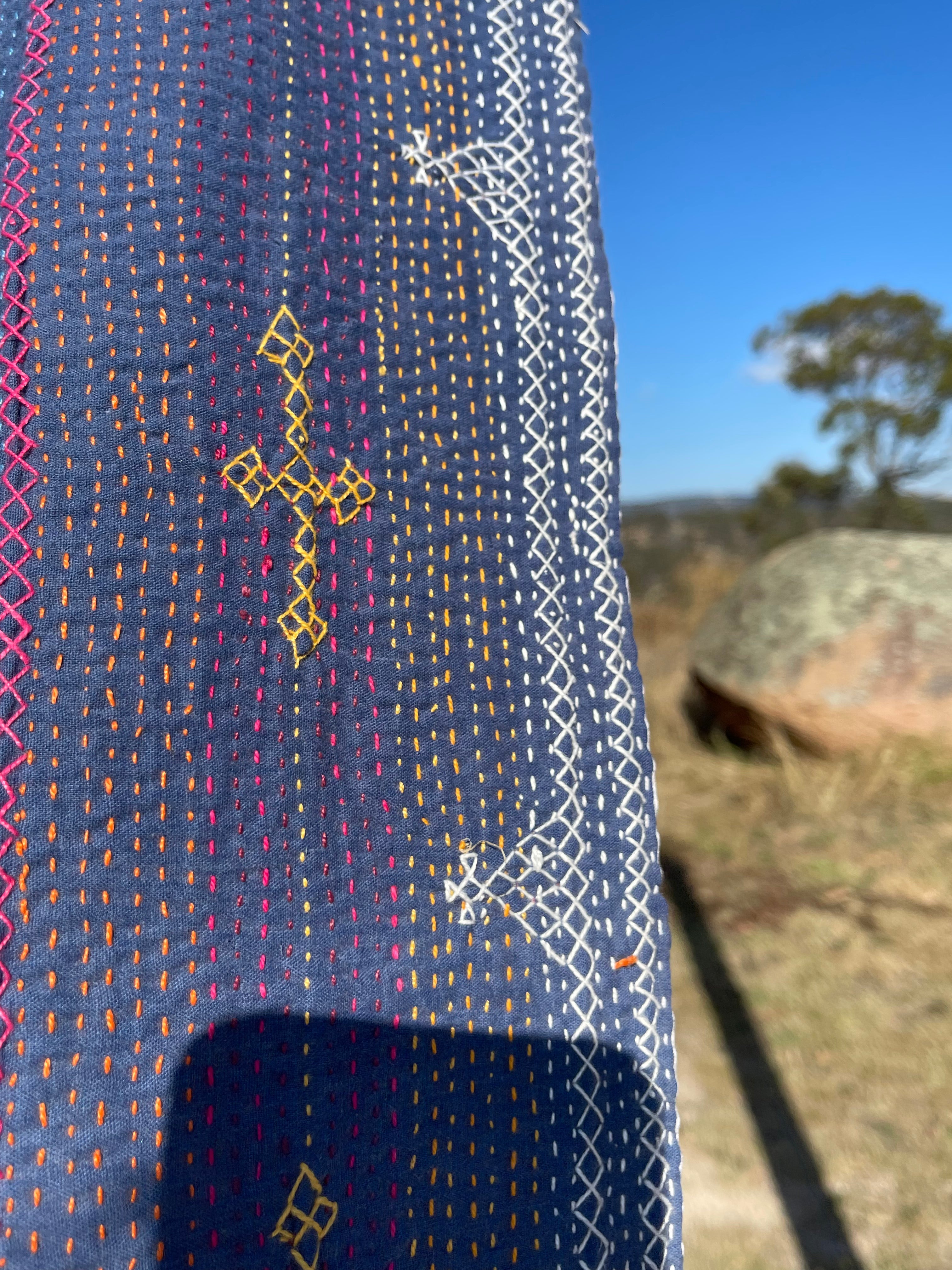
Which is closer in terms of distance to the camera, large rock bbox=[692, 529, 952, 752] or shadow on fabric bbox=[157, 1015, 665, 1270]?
shadow on fabric bbox=[157, 1015, 665, 1270]

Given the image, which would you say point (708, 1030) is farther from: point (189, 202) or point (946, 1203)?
point (189, 202)

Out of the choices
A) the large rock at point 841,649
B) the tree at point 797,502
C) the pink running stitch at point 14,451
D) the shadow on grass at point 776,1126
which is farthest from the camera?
the tree at point 797,502

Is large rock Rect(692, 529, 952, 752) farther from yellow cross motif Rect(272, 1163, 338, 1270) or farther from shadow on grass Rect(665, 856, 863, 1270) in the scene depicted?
yellow cross motif Rect(272, 1163, 338, 1270)

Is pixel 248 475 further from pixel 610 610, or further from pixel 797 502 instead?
pixel 797 502

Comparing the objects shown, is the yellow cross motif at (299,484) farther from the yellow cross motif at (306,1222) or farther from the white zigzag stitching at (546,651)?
the yellow cross motif at (306,1222)

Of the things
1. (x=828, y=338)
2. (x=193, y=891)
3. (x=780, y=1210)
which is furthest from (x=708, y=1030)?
(x=828, y=338)

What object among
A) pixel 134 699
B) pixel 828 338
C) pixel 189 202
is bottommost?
pixel 134 699

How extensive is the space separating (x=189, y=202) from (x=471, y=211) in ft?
0.68

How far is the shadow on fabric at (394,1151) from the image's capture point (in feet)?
1.57

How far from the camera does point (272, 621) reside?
54 centimetres

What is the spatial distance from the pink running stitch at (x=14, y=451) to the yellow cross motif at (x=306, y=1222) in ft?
0.56

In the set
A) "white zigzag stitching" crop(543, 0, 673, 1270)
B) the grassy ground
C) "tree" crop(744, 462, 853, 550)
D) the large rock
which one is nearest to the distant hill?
"tree" crop(744, 462, 853, 550)

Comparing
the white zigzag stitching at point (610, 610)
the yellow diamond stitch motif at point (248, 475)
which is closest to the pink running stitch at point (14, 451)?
the yellow diamond stitch motif at point (248, 475)

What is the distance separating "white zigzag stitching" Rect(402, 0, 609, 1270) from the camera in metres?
0.57
